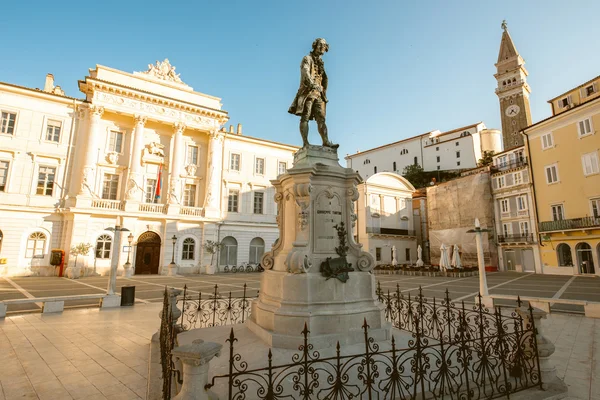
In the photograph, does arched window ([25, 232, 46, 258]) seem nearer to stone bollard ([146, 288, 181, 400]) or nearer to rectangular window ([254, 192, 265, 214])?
rectangular window ([254, 192, 265, 214])

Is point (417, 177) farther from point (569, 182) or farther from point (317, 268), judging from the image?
point (317, 268)

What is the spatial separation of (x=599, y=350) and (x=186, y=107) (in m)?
31.9

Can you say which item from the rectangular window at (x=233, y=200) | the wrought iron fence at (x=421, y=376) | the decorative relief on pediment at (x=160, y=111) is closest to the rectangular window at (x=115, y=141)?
the decorative relief on pediment at (x=160, y=111)

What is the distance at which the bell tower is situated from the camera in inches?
2379

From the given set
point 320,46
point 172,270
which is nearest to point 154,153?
point 172,270

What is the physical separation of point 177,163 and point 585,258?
38.0 m

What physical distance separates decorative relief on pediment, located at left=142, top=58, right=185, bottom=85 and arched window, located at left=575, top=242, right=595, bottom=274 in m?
40.9

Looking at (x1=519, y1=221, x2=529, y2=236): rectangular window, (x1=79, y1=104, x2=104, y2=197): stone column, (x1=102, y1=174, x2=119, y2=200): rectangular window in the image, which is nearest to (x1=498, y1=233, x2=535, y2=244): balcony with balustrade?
(x1=519, y1=221, x2=529, y2=236): rectangular window

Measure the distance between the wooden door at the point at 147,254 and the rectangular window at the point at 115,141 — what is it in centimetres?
833

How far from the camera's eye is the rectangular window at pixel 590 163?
1013 inches

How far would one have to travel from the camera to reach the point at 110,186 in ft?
89.9

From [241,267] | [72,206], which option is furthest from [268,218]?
[72,206]

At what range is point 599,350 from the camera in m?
6.25

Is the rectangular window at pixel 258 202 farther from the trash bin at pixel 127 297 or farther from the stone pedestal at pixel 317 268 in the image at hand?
the stone pedestal at pixel 317 268
